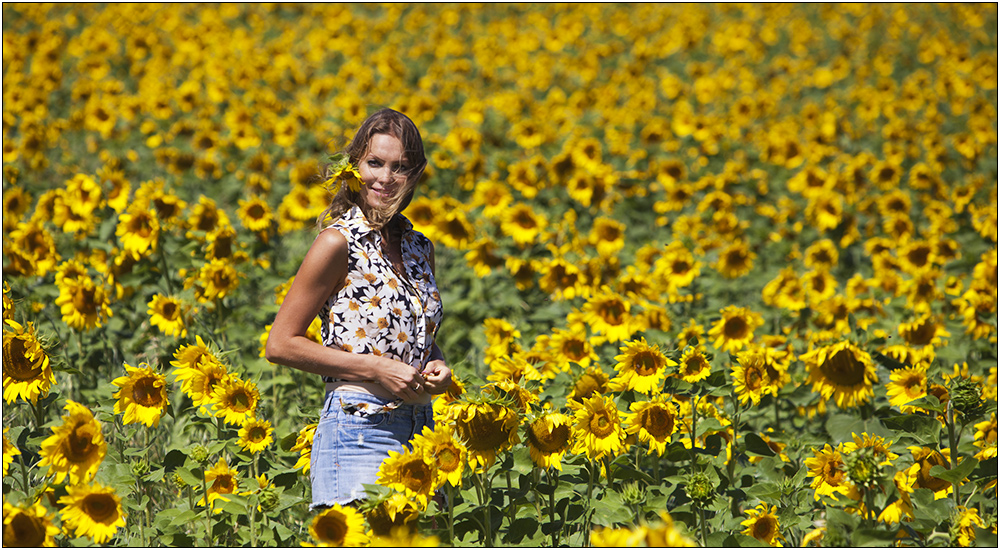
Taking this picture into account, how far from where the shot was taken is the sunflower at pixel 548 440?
2270 millimetres

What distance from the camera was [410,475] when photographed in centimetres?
210

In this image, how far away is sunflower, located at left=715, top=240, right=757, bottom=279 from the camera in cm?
546

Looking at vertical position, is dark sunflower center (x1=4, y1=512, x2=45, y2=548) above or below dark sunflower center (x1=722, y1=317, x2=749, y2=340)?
below

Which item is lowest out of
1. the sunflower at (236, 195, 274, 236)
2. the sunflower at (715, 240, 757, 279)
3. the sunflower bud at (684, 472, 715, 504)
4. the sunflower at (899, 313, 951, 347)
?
the sunflower bud at (684, 472, 715, 504)

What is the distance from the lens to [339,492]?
2.21 meters

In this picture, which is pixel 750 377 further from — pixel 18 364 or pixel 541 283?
pixel 18 364

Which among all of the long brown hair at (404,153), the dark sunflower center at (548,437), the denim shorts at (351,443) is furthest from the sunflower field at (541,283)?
the long brown hair at (404,153)

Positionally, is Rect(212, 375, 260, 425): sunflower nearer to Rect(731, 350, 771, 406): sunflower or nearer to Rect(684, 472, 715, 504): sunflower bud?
Rect(684, 472, 715, 504): sunflower bud

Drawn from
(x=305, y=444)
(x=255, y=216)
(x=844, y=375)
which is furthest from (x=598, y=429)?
(x=255, y=216)

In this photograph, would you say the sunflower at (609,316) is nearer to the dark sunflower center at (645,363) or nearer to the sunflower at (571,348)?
the sunflower at (571,348)

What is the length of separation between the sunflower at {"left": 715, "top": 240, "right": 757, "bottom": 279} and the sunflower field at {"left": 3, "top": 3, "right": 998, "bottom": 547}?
14mm

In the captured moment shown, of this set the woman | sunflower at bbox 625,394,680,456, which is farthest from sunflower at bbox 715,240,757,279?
the woman

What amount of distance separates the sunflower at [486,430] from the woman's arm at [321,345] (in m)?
0.19

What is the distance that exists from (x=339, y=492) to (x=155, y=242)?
2504mm
